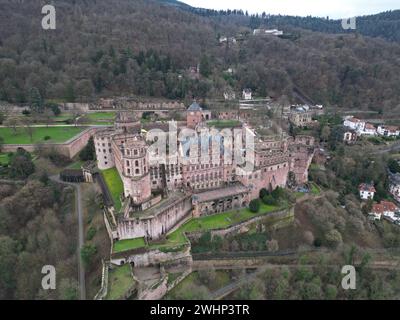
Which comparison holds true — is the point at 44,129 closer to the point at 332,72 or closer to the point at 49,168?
the point at 49,168

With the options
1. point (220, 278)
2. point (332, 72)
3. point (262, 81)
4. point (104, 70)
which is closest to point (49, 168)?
point (220, 278)

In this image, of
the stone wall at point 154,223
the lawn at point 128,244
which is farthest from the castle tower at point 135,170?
the lawn at point 128,244

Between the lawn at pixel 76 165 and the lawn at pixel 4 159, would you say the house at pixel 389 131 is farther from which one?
the lawn at pixel 4 159

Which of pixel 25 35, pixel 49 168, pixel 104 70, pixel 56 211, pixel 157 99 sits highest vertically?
pixel 25 35

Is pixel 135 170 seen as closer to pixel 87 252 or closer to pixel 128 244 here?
pixel 128 244

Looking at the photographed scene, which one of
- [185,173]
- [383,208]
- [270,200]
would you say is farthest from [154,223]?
[383,208]

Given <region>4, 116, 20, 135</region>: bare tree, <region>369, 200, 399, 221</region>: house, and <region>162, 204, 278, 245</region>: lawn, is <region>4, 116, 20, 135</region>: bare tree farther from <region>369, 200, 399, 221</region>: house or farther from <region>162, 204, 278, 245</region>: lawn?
<region>369, 200, 399, 221</region>: house

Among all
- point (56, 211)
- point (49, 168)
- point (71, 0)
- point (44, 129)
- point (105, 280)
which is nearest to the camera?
point (105, 280)
